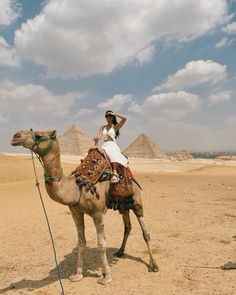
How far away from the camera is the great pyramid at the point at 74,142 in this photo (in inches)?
3506

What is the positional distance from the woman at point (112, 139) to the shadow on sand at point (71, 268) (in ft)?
6.52

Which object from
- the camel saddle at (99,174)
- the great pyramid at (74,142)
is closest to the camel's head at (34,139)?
the camel saddle at (99,174)

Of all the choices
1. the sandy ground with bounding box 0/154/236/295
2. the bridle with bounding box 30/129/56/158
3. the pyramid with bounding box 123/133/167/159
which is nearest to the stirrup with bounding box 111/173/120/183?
the bridle with bounding box 30/129/56/158

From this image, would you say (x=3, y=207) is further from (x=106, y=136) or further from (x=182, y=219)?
(x=106, y=136)

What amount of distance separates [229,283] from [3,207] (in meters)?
10.9

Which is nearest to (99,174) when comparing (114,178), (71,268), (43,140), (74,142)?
(114,178)

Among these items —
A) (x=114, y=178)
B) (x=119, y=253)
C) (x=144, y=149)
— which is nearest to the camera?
(x=114, y=178)

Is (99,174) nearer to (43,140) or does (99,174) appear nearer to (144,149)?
(43,140)

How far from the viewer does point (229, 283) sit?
5953 mm

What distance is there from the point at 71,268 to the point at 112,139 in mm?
2801

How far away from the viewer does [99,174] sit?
20.8 feet

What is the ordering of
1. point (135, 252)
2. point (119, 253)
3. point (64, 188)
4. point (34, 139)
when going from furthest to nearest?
1. point (135, 252)
2. point (119, 253)
3. point (64, 188)
4. point (34, 139)

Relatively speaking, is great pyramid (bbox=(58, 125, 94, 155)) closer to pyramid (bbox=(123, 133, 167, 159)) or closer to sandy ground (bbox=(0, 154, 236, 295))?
pyramid (bbox=(123, 133, 167, 159))

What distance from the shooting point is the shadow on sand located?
6.29 m
